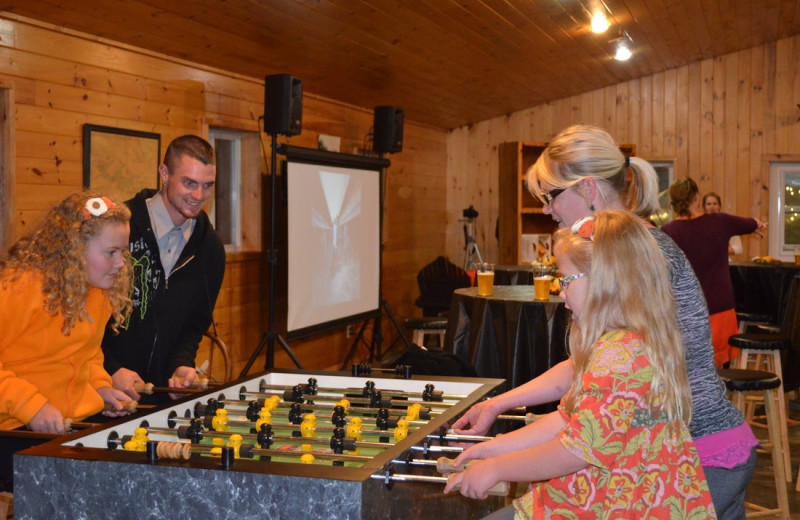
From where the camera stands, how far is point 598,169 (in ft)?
7.45

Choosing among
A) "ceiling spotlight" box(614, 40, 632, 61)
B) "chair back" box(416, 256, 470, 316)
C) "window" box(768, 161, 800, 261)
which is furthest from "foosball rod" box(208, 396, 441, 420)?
"window" box(768, 161, 800, 261)

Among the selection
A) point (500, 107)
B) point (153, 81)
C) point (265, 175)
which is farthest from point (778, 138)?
point (153, 81)

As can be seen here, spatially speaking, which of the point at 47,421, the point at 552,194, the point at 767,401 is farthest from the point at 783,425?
the point at 47,421

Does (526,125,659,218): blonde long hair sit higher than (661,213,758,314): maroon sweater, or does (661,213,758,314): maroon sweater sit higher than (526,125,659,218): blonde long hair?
(526,125,659,218): blonde long hair

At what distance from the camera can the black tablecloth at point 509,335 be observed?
4.21m

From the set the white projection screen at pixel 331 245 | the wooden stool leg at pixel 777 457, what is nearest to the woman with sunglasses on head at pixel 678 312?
the wooden stool leg at pixel 777 457

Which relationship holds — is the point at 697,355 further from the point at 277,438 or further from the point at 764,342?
the point at 764,342

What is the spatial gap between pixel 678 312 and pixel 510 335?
2340mm

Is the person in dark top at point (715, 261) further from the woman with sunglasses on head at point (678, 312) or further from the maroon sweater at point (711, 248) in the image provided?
the woman with sunglasses on head at point (678, 312)

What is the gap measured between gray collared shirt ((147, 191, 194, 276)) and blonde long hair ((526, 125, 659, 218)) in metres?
1.64

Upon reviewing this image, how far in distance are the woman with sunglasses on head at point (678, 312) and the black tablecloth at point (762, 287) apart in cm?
441

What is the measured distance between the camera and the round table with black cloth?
421 centimetres

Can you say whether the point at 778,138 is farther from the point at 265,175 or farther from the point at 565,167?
the point at 565,167

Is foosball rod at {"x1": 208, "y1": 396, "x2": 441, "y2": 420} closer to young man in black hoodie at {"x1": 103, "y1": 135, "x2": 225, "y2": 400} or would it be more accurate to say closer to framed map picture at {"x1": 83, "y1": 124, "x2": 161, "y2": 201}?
young man in black hoodie at {"x1": 103, "y1": 135, "x2": 225, "y2": 400}
